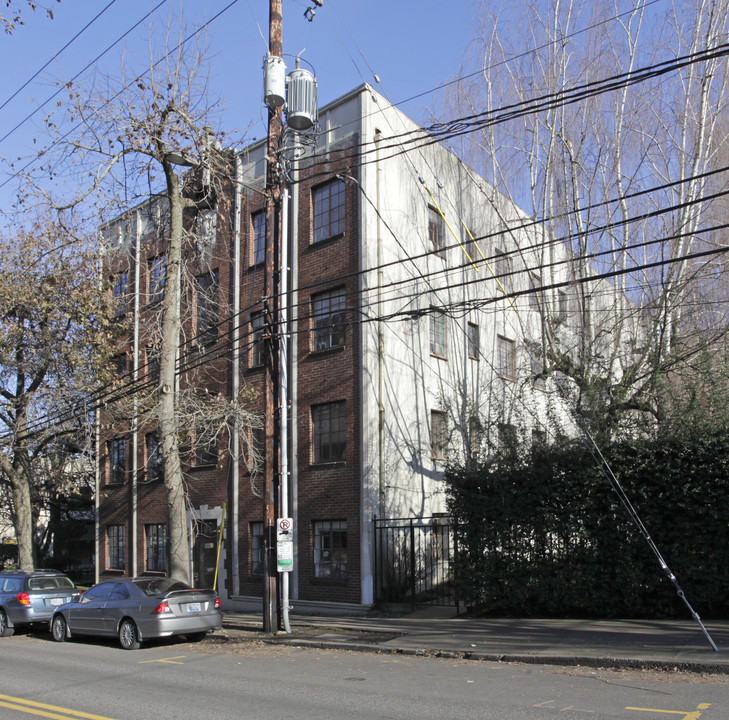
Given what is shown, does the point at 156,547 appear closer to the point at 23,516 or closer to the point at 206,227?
the point at 23,516

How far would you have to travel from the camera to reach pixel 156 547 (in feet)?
79.5

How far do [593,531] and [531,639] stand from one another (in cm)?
276

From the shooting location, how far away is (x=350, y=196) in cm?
1914

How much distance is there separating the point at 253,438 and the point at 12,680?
395 inches

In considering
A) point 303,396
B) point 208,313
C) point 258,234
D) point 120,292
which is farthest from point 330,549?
point 120,292

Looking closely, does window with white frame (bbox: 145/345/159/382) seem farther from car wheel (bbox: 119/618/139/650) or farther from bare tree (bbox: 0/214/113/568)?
car wheel (bbox: 119/618/139/650)

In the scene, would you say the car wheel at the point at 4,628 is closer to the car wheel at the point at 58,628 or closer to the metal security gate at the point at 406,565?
the car wheel at the point at 58,628

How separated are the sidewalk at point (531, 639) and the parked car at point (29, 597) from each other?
417 centimetres

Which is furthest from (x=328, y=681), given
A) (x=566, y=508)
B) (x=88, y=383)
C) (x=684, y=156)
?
(x=88, y=383)

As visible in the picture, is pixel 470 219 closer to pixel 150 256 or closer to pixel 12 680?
pixel 150 256

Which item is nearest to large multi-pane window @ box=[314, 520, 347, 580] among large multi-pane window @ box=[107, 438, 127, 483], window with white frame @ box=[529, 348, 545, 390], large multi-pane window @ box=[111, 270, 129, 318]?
window with white frame @ box=[529, 348, 545, 390]

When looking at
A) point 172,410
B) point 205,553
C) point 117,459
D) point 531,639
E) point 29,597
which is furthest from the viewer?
point 117,459

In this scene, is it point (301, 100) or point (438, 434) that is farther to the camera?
point (438, 434)

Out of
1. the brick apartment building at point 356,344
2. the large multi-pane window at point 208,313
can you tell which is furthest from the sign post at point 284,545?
the large multi-pane window at point 208,313
